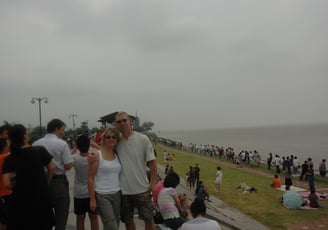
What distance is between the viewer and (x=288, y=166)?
2256cm

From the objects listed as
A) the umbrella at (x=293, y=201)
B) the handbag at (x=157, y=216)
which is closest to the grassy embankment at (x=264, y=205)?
the umbrella at (x=293, y=201)

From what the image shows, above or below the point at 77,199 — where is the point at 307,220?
below

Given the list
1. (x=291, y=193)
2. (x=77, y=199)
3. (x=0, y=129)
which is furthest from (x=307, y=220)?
(x=0, y=129)

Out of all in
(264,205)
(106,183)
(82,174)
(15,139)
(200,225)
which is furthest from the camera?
(264,205)

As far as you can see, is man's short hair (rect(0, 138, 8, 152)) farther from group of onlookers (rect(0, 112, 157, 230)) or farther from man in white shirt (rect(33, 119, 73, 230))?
man in white shirt (rect(33, 119, 73, 230))

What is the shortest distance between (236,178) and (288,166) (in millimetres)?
4798

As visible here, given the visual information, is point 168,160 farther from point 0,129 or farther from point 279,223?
point 0,129

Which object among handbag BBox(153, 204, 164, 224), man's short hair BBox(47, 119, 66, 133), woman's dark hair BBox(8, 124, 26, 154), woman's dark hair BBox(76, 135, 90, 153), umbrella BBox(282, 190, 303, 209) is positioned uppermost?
man's short hair BBox(47, 119, 66, 133)

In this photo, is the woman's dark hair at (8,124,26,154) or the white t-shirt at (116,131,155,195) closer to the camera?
the woman's dark hair at (8,124,26,154)

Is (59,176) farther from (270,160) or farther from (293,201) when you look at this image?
(270,160)

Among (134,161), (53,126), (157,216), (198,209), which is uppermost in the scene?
(53,126)

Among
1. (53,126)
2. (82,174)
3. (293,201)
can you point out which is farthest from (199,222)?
(293,201)

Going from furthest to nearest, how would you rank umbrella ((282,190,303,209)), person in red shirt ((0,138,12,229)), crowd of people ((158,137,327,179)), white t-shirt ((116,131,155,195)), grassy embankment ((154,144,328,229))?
crowd of people ((158,137,327,179))
umbrella ((282,190,303,209))
grassy embankment ((154,144,328,229))
white t-shirt ((116,131,155,195))
person in red shirt ((0,138,12,229))

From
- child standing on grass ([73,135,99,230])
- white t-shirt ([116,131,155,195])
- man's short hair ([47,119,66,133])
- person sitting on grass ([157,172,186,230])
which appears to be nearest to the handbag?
person sitting on grass ([157,172,186,230])
